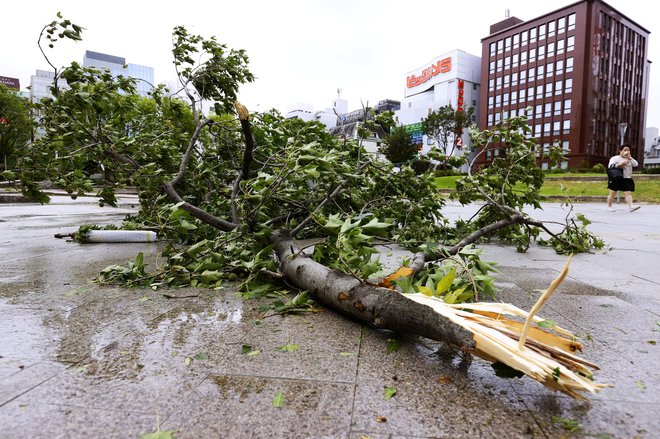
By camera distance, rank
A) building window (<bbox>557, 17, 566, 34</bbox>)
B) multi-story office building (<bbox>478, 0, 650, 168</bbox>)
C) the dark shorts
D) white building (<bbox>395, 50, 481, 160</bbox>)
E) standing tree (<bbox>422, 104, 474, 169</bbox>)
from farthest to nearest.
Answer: white building (<bbox>395, 50, 481, 160</bbox>) < building window (<bbox>557, 17, 566, 34</bbox>) < multi-story office building (<bbox>478, 0, 650, 168</bbox>) < standing tree (<bbox>422, 104, 474, 169</bbox>) < the dark shorts

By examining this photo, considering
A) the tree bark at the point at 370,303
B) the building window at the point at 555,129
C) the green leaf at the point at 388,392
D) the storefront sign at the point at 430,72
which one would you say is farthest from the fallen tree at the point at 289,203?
the storefront sign at the point at 430,72

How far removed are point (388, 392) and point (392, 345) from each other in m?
0.39

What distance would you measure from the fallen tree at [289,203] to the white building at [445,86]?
73349 mm

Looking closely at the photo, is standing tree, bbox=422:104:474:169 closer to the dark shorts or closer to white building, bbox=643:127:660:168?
the dark shorts

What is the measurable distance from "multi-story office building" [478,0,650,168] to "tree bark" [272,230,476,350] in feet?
201

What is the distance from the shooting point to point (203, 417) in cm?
119

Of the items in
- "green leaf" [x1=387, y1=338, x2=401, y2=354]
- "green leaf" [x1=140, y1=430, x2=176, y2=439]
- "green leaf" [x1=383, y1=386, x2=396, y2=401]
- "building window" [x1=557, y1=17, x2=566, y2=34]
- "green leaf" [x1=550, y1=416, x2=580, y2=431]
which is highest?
"building window" [x1=557, y1=17, x2=566, y2=34]

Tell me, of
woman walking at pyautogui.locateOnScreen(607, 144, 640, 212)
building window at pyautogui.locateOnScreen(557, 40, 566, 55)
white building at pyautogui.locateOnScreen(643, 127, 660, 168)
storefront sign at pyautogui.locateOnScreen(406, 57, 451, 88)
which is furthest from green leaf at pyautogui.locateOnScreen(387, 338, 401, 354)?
white building at pyautogui.locateOnScreen(643, 127, 660, 168)

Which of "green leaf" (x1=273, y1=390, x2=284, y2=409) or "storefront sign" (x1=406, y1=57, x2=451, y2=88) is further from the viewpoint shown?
"storefront sign" (x1=406, y1=57, x2=451, y2=88)

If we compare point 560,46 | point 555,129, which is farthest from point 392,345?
point 560,46

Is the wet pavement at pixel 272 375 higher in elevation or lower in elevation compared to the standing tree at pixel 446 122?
lower

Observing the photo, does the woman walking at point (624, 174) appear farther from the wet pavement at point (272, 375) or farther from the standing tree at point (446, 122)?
the standing tree at point (446, 122)

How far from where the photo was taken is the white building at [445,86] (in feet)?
263

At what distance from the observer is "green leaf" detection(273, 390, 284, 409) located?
49.3 inches
